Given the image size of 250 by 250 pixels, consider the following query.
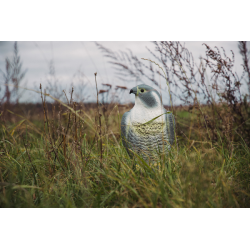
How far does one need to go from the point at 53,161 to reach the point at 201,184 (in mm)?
1167

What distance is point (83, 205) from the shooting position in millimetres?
1238

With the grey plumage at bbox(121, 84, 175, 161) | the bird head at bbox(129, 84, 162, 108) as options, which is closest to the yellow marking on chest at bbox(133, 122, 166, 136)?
the grey plumage at bbox(121, 84, 175, 161)

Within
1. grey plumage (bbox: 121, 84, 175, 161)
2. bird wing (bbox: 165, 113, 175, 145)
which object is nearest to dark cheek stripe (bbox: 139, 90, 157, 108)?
grey plumage (bbox: 121, 84, 175, 161)

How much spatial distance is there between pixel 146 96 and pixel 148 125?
0.27 meters

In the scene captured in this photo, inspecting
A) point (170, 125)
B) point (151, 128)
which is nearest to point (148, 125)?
point (151, 128)

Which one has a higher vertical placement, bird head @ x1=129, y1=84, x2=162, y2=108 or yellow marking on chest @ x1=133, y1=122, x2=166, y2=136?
bird head @ x1=129, y1=84, x2=162, y2=108

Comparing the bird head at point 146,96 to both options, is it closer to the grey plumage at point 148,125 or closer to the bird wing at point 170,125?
the grey plumage at point 148,125

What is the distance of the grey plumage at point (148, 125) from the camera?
1.72 meters

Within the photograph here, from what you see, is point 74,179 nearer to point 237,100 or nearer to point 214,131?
point 214,131

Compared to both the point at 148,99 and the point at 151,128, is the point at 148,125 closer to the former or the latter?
the point at 151,128

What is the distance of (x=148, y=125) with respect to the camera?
5.65 feet

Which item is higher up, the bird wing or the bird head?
the bird head

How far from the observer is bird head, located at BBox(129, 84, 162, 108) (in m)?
1.74

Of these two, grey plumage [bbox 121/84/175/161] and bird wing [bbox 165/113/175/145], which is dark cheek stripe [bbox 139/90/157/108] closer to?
grey plumage [bbox 121/84/175/161]
